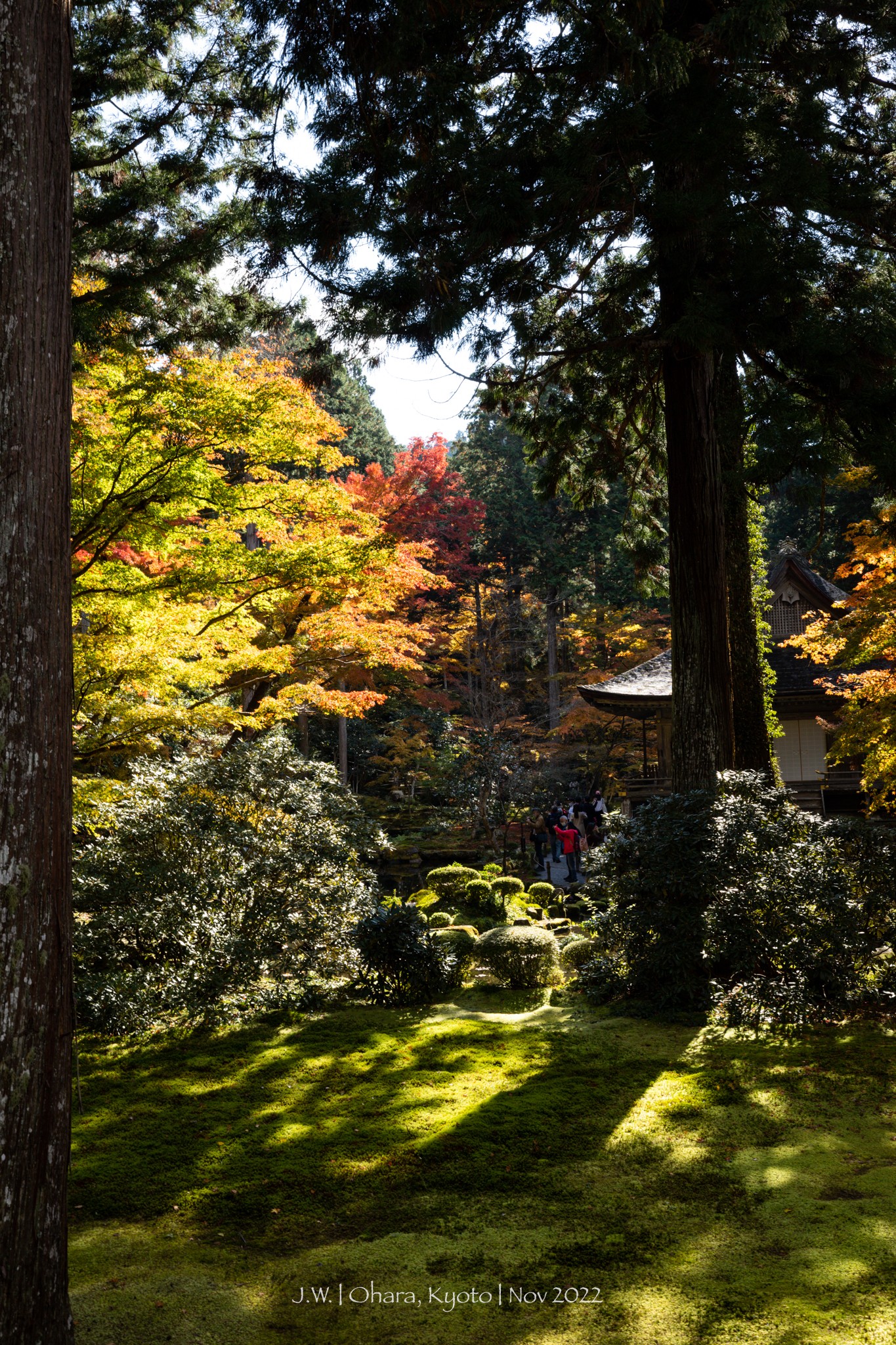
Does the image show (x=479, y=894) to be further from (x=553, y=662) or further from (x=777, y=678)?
(x=553, y=662)

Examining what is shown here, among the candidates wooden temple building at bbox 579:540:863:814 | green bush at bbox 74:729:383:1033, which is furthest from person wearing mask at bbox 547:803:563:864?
green bush at bbox 74:729:383:1033

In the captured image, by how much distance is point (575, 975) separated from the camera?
885cm

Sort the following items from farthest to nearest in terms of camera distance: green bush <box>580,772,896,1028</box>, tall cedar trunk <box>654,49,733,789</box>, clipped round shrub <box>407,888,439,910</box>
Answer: clipped round shrub <box>407,888,439,910</box> < tall cedar trunk <box>654,49,733,789</box> < green bush <box>580,772,896,1028</box>

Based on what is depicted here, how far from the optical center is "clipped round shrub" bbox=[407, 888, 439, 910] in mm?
14516

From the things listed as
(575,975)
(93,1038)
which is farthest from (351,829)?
(93,1038)

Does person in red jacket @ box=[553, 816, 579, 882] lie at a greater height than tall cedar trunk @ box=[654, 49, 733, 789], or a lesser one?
lesser

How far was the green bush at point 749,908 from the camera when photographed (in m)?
6.52

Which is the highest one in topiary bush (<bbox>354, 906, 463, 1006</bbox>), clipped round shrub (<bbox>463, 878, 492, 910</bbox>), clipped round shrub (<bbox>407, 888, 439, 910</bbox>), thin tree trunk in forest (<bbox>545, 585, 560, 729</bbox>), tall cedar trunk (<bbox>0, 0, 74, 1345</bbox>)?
thin tree trunk in forest (<bbox>545, 585, 560, 729</bbox>)

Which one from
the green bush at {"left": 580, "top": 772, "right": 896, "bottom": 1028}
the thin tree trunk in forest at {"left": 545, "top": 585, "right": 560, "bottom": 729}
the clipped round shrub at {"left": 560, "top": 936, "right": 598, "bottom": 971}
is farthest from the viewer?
the thin tree trunk in forest at {"left": 545, "top": 585, "right": 560, "bottom": 729}

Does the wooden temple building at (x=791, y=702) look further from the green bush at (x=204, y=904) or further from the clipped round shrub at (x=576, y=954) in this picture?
the green bush at (x=204, y=904)

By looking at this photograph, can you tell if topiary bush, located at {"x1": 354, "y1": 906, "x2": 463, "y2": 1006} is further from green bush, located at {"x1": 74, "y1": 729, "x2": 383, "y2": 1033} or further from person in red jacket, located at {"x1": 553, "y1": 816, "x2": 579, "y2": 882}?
person in red jacket, located at {"x1": 553, "y1": 816, "x2": 579, "y2": 882}

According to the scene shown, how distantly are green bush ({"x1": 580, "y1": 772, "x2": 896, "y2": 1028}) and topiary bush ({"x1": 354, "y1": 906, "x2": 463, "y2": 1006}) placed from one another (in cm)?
143

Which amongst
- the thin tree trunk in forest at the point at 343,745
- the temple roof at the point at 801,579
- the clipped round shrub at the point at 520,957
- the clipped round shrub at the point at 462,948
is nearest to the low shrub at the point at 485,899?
the clipped round shrub at the point at 462,948

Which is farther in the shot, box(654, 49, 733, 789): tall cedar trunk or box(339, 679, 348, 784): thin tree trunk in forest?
box(339, 679, 348, 784): thin tree trunk in forest
